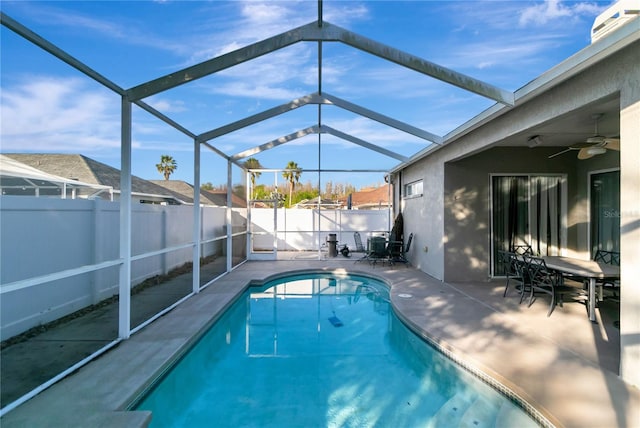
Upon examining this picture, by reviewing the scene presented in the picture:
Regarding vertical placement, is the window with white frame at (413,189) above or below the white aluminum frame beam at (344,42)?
below

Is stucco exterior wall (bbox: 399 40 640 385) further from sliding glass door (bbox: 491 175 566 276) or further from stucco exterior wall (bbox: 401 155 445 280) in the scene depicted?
sliding glass door (bbox: 491 175 566 276)

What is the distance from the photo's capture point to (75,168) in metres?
8.00

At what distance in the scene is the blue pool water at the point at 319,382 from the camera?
2939mm

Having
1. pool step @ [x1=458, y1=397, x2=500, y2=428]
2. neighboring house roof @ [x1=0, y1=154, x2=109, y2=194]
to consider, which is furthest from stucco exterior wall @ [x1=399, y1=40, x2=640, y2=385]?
neighboring house roof @ [x1=0, y1=154, x2=109, y2=194]

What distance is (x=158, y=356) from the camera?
3.52 m

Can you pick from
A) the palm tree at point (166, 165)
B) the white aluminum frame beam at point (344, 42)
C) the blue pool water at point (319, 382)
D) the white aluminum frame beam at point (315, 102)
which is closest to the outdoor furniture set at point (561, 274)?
the blue pool water at point (319, 382)

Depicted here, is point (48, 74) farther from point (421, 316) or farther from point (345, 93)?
point (421, 316)

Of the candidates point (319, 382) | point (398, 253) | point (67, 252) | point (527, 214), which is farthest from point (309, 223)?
point (319, 382)

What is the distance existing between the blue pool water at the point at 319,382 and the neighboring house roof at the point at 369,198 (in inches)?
391

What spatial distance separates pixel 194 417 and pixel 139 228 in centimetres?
500

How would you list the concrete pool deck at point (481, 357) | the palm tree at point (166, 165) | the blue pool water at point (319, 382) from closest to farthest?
the concrete pool deck at point (481, 357) → the blue pool water at point (319, 382) → the palm tree at point (166, 165)

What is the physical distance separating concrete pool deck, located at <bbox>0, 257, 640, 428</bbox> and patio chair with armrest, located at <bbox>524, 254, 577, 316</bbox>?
303 millimetres

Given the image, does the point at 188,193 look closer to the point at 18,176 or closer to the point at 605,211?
the point at 18,176

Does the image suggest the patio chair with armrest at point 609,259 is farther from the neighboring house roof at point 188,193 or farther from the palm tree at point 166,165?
the palm tree at point 166,165
